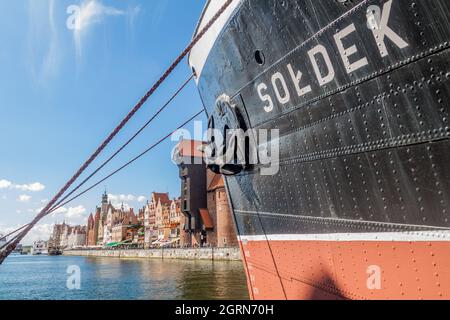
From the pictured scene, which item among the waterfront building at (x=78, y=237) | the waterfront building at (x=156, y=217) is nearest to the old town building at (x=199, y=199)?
the waterfront building at (x=156, y=217)

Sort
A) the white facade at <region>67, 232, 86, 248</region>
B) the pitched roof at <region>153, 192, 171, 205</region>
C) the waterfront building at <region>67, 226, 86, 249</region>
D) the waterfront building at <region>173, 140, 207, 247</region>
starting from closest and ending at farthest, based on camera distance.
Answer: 1. the waterfront building at <region>173, 140, 207, 247</region>
2. the pitched roof at <region>153, 192, 171, 205</region>
3. the white facade at <region>67, 232, 86, 248</region>
4. the waterfront building at <region>67, 226, 86, 249</region>

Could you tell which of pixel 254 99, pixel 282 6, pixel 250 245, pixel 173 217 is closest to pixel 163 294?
pixel 250 245

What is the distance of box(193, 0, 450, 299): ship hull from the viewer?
2.70 metres

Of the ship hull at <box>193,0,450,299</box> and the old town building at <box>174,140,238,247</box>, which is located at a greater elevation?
the old town building at <box>174,140,238,247</box>

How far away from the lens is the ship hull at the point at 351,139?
2.70m

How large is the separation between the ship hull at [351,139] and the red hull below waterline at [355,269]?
11 millimetres

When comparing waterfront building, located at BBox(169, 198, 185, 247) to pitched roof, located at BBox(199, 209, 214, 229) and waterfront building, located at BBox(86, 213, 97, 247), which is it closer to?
pitched roof, located at BBox(199, 209, 214, 229)

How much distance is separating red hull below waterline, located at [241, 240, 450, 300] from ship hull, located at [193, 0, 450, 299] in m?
0.01

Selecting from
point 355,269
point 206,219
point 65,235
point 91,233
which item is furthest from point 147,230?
point 65,235

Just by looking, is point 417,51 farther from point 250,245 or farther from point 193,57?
point 193,57

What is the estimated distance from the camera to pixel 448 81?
2541 millimetres

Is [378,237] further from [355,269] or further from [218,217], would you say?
[218,217]

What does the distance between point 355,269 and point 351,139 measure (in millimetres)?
1342

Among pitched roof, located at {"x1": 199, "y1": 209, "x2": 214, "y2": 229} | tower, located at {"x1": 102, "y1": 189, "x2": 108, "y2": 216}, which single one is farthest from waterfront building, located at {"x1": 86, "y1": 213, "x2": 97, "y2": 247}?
pitched roof, located at {"x1": 199, "y1": 209, "x2": 214, "y2": 229}
